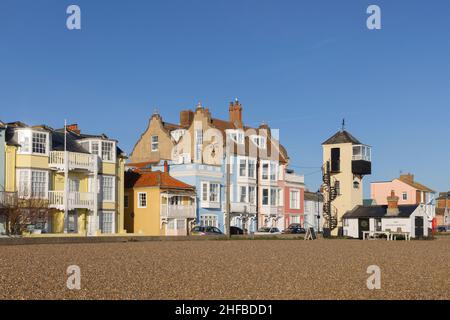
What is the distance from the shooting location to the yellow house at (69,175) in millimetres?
47188

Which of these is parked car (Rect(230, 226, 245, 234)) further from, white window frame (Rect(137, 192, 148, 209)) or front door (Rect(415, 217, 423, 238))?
front door (Rect(415, 217, 423, 238))

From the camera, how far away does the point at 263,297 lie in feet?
44.7

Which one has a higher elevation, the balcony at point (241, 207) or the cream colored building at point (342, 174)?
the cream colored building at point (342, 174)

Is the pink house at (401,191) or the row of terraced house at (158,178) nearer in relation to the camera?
the row of terraced house at (158,178)

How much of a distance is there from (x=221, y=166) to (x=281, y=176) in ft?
26.2

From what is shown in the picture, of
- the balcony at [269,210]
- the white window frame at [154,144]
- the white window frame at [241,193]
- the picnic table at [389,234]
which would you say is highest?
the white window frame at [154,144]

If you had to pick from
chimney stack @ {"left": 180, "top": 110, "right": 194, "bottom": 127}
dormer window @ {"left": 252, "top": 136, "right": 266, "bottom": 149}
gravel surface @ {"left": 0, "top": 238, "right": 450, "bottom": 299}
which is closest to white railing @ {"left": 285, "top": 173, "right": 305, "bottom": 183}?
dormer window @ {"left": 252, "top": 136, "right": 266, "bottom": 149}

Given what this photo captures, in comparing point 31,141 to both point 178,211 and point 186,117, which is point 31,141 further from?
point 186,117

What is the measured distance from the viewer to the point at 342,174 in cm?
6694

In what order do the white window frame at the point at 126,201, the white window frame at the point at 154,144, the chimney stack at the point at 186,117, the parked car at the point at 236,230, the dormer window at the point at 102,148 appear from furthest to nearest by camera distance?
the chimney stack at the point at 186,117 < the white window frame at the point at 154,144 < the parked car at the point at 236,230 < the white window frame at the point at 126,201 < the dormer window at the point at 102,148

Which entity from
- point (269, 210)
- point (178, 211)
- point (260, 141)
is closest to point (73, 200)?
point (178, 211)

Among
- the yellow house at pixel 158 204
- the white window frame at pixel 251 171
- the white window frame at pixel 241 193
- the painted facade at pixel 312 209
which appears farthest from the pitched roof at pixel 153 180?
the painted facade at pixel 312 209

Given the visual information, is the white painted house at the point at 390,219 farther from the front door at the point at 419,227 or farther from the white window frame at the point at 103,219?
the white window frame at the point at 103,219

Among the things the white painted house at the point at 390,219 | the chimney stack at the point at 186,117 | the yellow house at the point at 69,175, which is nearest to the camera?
the yellow house at the point at 69,175
